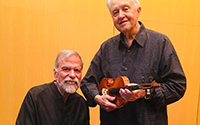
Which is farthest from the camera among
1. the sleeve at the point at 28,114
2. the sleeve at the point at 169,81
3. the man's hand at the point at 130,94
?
the sleeve at the point at 28,114

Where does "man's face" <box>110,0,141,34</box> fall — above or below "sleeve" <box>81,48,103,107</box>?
above

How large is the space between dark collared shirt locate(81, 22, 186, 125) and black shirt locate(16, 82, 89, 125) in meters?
0.14

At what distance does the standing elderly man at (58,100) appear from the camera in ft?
5.79

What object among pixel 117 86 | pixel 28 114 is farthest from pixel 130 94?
pixel 28 114

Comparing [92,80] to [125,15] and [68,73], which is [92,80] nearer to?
[68,73]

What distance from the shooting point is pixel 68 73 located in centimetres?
180

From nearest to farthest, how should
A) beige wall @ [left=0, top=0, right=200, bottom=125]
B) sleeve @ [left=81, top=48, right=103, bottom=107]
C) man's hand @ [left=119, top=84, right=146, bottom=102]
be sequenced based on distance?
man's hand @ [left=119, top=84, right=146, bottom=102] < sleeve @ [left=81, top=48, right=103, bottom=107] < beige wall @ [left=0, top=0, right=200, bottom=125]

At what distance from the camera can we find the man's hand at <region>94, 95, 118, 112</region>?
1686 millimetres

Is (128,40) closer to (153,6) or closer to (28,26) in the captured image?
(28,26)

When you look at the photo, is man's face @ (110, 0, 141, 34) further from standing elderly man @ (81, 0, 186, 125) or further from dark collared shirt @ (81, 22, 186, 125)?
dark collared shirt @ (81, 22, 186, 125)

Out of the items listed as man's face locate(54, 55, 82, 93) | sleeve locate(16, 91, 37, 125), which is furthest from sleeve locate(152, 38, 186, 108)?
sleeve locate(16, 91, 37, 125)

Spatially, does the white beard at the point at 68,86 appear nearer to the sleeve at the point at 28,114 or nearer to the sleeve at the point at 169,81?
the sleeve at the point at 28,114

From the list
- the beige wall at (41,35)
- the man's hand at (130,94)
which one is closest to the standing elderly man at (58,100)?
the man's hand at (130,94)

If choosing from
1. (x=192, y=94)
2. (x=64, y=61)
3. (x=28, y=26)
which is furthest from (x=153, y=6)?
(x=64, y=61)
